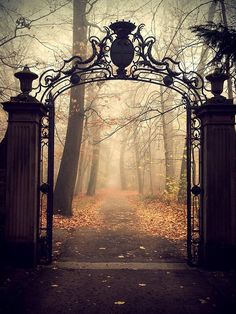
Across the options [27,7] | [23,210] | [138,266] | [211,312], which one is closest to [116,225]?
[138,266]

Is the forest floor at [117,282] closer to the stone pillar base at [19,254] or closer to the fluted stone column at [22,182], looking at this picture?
the stone pillar base at [19,254]

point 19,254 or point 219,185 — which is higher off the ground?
point 219,185

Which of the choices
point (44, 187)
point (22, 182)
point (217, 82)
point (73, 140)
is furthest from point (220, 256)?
point (73, 140)

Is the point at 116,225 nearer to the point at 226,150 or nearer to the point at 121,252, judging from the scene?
the point at 121,252

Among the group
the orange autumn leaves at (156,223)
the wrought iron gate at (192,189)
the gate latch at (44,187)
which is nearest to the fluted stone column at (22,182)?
the gate latch at (44,187)

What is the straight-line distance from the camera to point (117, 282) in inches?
243

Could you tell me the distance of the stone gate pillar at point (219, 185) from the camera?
687 centimetres

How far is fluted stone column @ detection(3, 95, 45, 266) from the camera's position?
6.88 metres

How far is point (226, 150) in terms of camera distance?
6930 mm

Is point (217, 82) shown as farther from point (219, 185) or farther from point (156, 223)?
point (156, 223)

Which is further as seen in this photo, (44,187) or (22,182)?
(44,187)

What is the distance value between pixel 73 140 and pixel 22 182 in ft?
25.3

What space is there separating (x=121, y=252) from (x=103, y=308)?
3.80m

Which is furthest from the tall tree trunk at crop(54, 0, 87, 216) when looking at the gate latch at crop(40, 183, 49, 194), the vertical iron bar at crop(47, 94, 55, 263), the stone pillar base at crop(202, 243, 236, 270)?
the stone pillar base at crop(202, 243, 236, 270)
